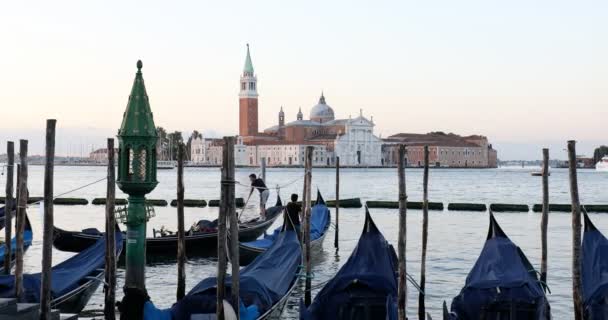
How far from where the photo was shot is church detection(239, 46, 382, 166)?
3740 inches

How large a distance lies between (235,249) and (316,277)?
5021 mm

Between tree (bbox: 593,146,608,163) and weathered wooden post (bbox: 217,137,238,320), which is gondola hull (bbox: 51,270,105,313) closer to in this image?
weathered wooden post (bbox: 217,137,238,320)

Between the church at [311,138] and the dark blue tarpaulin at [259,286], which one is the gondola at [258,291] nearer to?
the dark blue tarpaulin at [259,286]

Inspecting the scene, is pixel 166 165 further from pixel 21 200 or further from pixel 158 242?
pixel 21 200

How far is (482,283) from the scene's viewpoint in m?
6.44

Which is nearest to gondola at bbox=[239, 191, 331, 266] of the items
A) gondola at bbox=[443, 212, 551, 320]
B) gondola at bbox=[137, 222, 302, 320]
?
gondola at bbox=[137, 222, 302, 320]

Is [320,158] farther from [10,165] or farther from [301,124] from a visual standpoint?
[10,165]

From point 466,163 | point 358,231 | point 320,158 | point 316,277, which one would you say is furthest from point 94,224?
point 466,163

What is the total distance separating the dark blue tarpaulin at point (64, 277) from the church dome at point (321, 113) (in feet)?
312

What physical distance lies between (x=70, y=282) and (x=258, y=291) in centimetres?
194

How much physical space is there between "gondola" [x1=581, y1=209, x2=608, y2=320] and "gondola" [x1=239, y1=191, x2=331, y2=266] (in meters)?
4.88

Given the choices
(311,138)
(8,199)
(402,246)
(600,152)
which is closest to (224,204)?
(402,246)

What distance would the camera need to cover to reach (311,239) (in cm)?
1246

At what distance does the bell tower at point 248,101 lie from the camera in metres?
97.6
